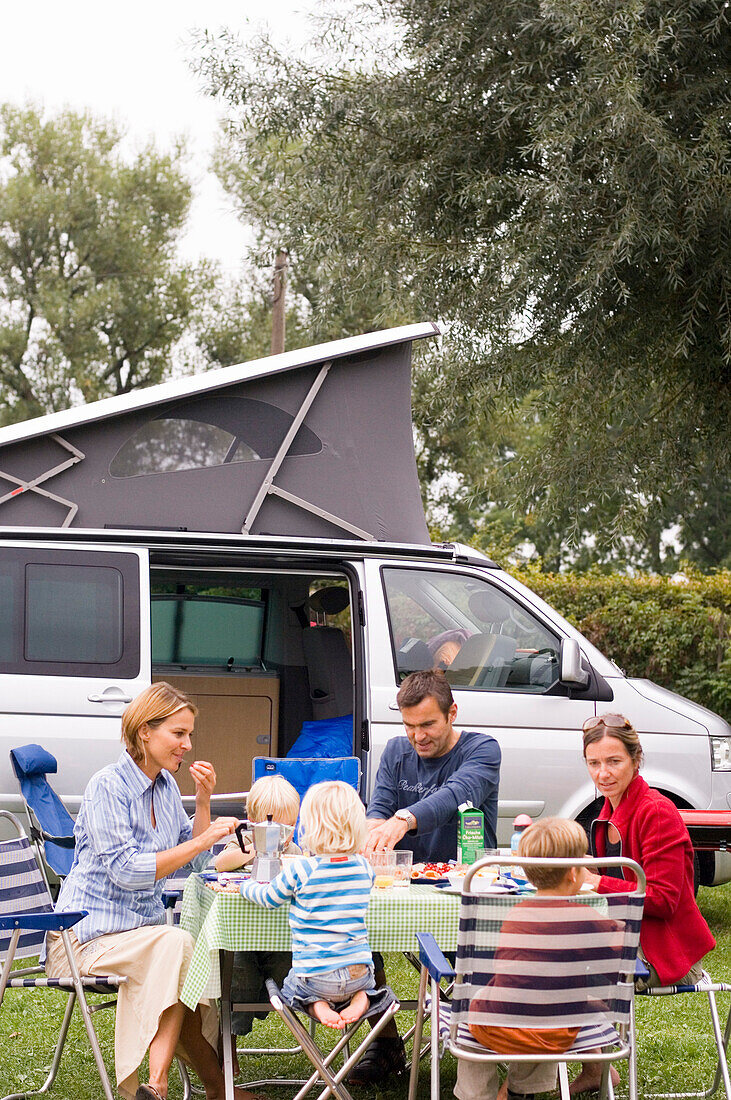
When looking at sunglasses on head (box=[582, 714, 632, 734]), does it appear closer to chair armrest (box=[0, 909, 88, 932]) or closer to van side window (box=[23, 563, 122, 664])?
chair armrest (box=[0, 909, 88, 932])

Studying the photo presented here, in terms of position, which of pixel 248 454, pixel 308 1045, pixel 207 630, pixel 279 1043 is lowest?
pixel 279 1043

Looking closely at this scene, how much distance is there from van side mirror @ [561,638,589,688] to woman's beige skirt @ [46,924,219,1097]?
2.91m

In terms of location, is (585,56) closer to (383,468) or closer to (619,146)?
(619,146)

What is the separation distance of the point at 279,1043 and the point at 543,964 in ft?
7.39

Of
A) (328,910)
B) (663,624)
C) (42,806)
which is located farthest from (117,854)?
(663,624)

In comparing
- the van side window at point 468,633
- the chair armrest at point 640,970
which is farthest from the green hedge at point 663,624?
the chair armrest at point 640,970

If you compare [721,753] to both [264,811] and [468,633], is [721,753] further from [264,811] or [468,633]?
[264,811]

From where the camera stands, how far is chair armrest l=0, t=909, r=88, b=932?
12.2 ft

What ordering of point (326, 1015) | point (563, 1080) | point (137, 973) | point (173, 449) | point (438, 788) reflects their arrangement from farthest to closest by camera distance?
Answer: point (173, 449)
point (438, 788)
point (137, 973)
point (326, 1015)
point (563, 1080)

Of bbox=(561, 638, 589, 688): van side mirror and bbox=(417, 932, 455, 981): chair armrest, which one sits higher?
bbox=(561, 638, 589, 688): van side mirror

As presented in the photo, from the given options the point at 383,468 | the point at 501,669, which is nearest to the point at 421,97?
the point at 383,468

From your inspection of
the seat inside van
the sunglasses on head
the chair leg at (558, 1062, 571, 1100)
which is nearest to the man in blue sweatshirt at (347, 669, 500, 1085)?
the sunglasses on head

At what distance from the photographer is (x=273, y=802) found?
13.1ft

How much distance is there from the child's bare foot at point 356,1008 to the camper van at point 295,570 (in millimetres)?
2581
